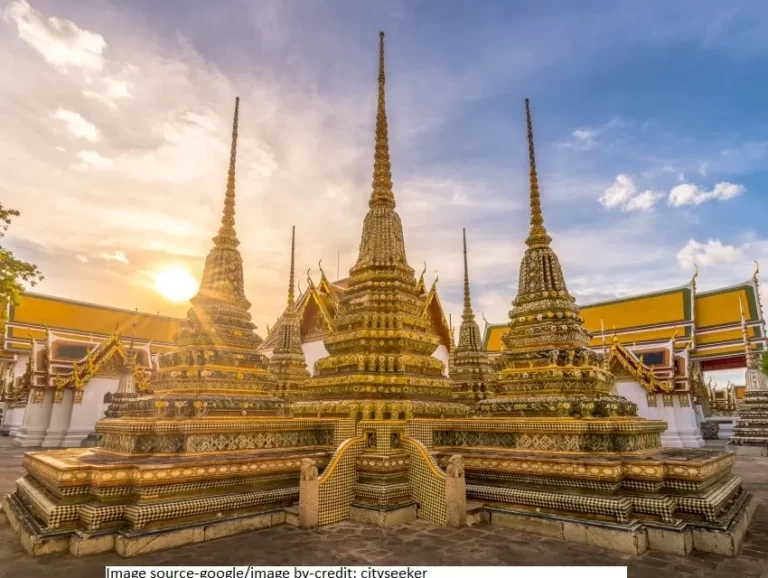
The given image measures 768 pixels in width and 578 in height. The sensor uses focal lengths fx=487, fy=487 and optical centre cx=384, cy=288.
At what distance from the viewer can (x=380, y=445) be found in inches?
293

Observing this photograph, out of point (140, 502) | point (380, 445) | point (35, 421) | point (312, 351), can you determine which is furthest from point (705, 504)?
point (35, 421)

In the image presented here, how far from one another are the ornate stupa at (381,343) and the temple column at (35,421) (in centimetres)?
2133

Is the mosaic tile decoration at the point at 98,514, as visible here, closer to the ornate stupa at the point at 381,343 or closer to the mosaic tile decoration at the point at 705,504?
the ornate stupa at the point at 381,343

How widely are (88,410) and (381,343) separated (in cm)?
2244

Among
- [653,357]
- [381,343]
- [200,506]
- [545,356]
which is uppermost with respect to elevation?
[653,357]

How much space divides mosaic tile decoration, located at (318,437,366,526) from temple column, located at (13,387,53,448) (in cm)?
2319

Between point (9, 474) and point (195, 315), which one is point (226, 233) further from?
point (9, 474)

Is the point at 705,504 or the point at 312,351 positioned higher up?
the point at 312,351

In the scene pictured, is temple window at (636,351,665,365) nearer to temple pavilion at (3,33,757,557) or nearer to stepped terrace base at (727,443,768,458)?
stepped terrace base at (727,443,768,458)

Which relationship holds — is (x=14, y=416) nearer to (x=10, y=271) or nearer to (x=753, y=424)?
(x=10, y=271)

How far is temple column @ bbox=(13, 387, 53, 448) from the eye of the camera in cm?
2330

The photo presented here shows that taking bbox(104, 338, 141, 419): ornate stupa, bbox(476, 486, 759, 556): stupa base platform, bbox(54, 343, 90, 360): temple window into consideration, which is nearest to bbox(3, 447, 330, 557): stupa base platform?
Result: bbox(476, 486, 759, 556): stupa base platform

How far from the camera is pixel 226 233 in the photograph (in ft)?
33.9

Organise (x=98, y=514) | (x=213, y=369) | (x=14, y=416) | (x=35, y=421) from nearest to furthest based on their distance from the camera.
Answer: (x=98, y=514) < (x=213, y=369) < (x=35, y=421) < (x=14, y=416)
